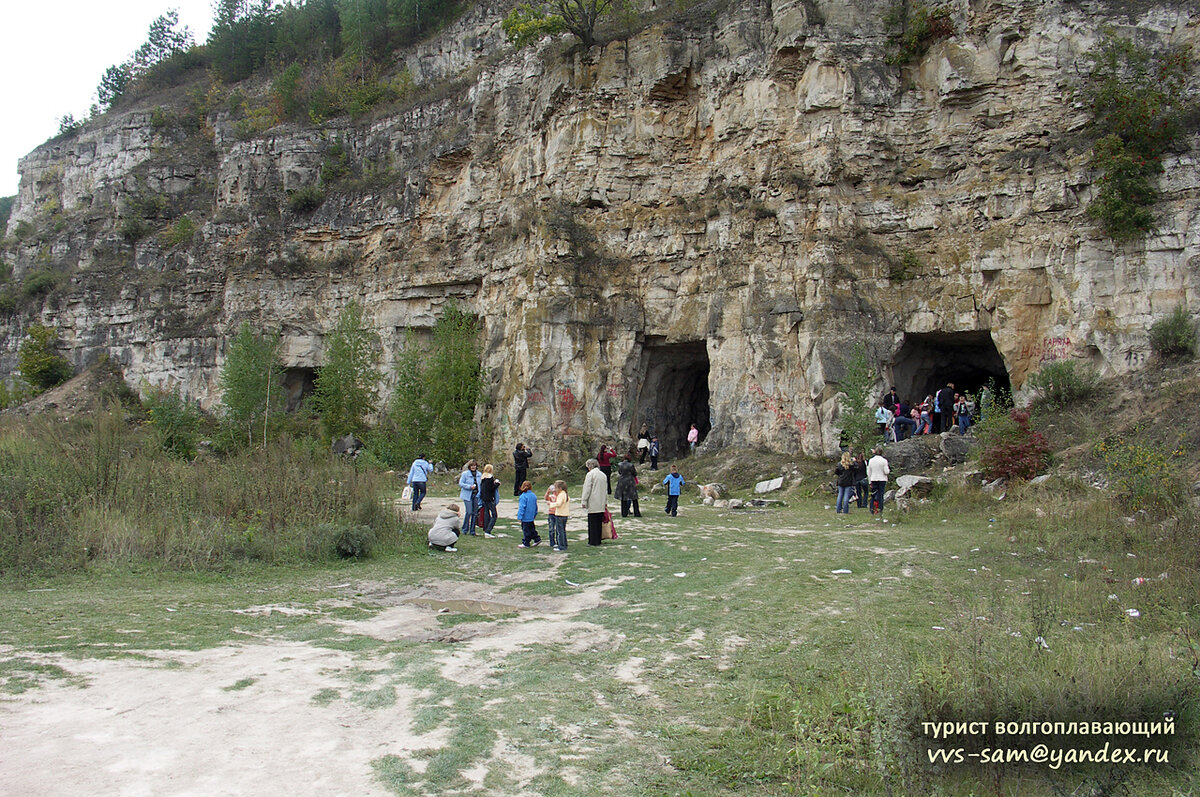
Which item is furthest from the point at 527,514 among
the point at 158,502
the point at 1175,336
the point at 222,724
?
the point at 1175,336

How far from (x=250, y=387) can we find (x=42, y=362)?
17795 mm

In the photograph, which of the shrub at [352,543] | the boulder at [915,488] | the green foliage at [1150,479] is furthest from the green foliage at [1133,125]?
the shrub at [352,543]

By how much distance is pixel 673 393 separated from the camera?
29984 millimetres

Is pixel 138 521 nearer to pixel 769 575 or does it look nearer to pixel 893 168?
pixel 769 575

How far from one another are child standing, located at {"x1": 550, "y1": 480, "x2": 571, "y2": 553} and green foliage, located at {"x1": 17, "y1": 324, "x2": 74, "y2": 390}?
41559mm

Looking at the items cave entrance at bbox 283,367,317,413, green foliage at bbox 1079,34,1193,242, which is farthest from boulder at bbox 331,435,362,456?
green foliage at bbox 1079,34,1193,242

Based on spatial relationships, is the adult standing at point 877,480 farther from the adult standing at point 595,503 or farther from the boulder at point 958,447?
the adult standing at point 595,503

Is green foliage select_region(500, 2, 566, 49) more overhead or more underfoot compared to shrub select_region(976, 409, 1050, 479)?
more overhead

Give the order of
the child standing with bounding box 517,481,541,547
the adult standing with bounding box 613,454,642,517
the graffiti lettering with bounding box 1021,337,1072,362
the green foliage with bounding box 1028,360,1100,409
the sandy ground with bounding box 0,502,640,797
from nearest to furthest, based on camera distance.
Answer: the sandy ground with bounding box 0,502,640,797, the child standing with bounding box 517,481,541,547, the adult standing with bounding box 613,454,642,517, the green foliage with bounding box 1028,360,1100,409, the graffiti lettering with bounding box 1021,337,1072,362

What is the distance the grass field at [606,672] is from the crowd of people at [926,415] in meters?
10.2

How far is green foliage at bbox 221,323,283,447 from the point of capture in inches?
1318

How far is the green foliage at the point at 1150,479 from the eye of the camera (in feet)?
35.7

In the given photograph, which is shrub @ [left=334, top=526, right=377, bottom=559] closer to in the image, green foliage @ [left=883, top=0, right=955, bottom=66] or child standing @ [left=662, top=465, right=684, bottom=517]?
child standing @ [left=662, top=465, right=684, bottom=517]

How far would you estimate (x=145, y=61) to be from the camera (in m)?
60.7
